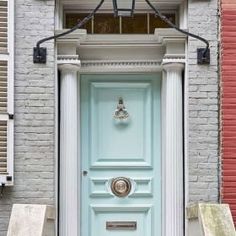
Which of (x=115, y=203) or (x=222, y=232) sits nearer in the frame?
(x=222, y=232)

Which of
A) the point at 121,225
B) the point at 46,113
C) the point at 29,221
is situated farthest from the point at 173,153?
the point at 29,221

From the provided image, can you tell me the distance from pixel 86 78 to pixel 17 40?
784mm

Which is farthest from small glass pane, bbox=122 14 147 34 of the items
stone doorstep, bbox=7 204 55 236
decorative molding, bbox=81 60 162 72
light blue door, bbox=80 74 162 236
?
stone doorstep, bbox=7 204 55 236

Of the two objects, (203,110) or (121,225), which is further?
(121,225)

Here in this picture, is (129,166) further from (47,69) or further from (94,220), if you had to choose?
(47,69)

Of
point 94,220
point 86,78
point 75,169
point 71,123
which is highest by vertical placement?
point 86,78

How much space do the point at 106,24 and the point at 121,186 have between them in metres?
1.55

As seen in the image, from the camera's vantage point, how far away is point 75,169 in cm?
600

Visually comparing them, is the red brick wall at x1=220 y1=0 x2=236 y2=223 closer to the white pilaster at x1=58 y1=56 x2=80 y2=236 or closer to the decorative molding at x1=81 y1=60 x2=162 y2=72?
the decorative molding at x1=81 y1=60 x2=162 y2=72

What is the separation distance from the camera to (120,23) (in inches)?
246

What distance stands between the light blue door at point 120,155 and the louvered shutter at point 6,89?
0.76 m

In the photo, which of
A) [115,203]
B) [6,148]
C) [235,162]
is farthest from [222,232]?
[6,148]

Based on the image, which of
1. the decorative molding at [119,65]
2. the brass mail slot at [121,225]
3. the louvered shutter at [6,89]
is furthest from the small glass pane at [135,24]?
the brass mail slot at [121,225]

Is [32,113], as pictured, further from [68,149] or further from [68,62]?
[68,62]
